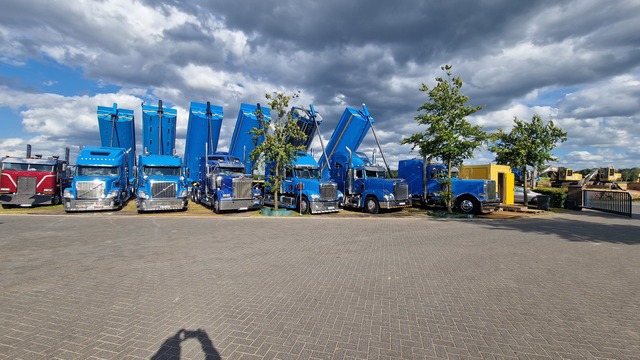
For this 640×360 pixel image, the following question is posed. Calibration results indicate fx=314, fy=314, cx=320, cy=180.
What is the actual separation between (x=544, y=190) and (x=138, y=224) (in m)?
24.1

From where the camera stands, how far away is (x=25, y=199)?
17.1 m

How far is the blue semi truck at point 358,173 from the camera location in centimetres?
1667

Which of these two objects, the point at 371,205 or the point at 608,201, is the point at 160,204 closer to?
the point at 371,205

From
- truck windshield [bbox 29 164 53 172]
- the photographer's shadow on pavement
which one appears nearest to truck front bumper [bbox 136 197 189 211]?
truck windshield [bbox 29 164 53 172]

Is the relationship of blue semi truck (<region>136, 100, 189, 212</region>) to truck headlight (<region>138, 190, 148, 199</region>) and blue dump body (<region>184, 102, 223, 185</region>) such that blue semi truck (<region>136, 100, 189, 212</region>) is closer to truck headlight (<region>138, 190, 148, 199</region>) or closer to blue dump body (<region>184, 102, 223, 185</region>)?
truck headlight (<region>138, 190, 148, 199</region>)

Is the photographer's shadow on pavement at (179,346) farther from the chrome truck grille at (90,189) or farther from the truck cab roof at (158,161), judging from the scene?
the chrome truck grille at (90,189)

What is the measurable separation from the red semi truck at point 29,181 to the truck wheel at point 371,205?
15.8 meters

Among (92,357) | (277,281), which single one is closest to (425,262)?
(277,281)

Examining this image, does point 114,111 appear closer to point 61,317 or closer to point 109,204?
point 109,204

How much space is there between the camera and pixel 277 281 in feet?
17.0

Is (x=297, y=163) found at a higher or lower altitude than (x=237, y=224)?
higher

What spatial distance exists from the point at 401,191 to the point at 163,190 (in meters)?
12.0

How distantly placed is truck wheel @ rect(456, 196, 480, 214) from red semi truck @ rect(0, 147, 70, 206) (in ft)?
68.8

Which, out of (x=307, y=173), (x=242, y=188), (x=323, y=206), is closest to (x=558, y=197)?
(x=323, y=206)
